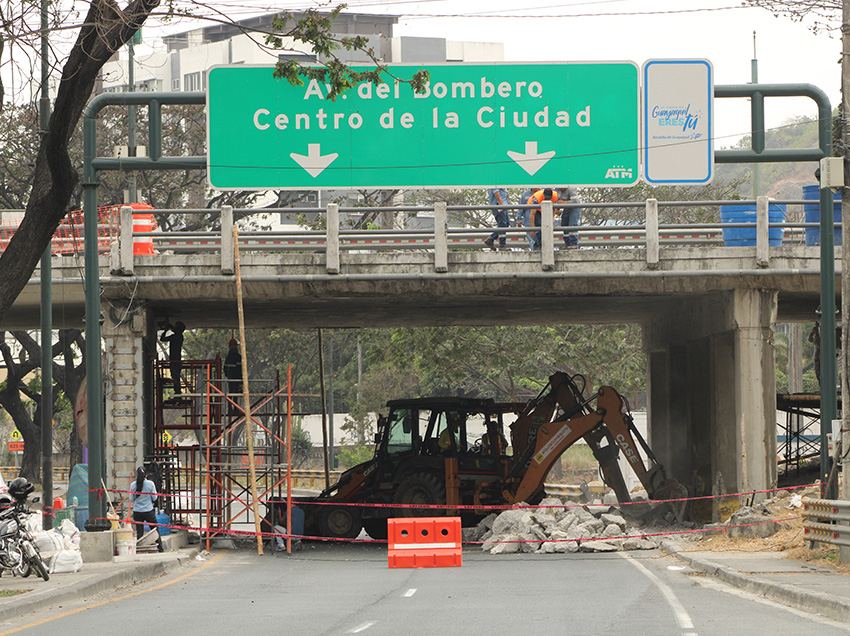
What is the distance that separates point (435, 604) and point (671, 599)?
261 centimetres

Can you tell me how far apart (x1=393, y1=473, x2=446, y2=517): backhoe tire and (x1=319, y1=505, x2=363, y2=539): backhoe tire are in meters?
0.87

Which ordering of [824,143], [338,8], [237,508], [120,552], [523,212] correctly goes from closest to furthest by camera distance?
[338,8]
[120,552]
[824,143]
[523,212]
[237,508]

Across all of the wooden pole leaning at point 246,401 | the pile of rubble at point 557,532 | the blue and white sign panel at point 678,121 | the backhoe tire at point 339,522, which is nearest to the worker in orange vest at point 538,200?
the blue and white sign panel at point 678,121

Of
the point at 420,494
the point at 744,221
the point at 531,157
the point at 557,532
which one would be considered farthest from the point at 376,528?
the point at 744,221

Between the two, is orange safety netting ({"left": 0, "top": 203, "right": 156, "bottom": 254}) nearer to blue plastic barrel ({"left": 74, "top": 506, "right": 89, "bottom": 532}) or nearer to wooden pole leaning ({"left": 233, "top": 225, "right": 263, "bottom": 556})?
wooden pole leaning ({"left": 233, "top": 225, "right": 263, "bottom": 556})

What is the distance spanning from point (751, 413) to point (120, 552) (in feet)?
37.3

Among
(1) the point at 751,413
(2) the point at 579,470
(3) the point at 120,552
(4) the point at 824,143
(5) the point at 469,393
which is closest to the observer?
(3) the point at 120,552

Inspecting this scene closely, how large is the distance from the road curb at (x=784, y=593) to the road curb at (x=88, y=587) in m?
7.79

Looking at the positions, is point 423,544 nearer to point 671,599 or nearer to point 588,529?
point 588,529

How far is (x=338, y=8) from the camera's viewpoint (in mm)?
12500

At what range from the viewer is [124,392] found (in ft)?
72.9

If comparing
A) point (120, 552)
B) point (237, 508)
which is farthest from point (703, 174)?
point (237, 508)

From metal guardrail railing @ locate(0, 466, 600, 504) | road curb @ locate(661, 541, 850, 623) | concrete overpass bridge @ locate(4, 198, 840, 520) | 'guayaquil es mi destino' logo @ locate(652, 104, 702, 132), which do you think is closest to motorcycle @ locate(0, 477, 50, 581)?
concrete overpass bridge @ locate(4, 198, 840, 520)

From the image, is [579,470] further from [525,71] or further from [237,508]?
[525,71]
